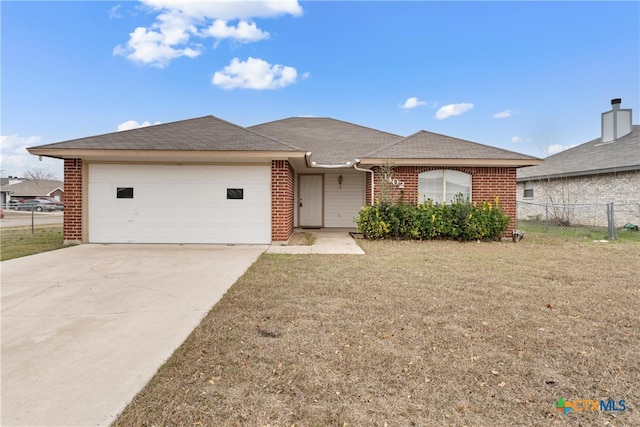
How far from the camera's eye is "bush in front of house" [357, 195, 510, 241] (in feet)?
32.3

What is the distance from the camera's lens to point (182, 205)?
929 centimetres

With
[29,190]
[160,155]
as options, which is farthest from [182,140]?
[29,190]

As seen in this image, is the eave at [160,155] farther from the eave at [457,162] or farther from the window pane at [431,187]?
the window pane at [431,187]

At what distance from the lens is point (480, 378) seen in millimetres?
2463

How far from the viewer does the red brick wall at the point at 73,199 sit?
8.96 m

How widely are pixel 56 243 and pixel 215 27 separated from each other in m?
10.3

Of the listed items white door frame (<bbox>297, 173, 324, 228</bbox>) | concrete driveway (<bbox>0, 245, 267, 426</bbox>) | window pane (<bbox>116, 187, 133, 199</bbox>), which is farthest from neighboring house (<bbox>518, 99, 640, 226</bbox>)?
window pane (<bbox>116, 187, 133, 199</bbox>)

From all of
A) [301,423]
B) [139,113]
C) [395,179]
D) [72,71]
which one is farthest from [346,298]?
[139,113]

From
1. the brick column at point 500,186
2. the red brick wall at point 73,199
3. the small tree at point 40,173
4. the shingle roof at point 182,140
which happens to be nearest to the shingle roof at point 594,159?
the brick column at point 500,186

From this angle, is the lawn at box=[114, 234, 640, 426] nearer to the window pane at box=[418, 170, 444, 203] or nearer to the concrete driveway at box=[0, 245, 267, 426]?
the concrete driveway at box=[0, 245, 267, 426]

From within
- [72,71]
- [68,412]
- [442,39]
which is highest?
[442,39]

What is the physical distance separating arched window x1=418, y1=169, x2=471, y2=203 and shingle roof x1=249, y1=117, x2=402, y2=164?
9.46 feet

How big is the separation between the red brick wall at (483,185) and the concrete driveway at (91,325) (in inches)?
233

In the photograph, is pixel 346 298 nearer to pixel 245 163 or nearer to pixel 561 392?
pixel 561 392
